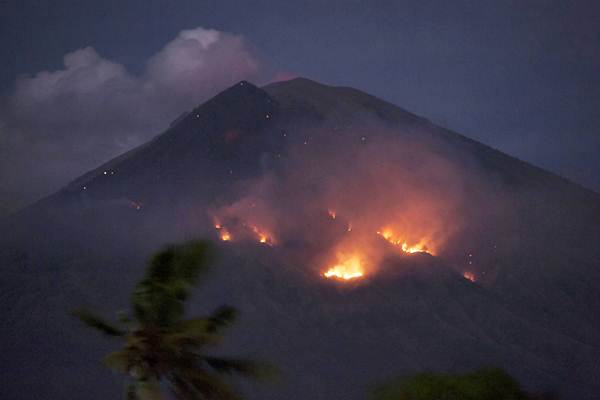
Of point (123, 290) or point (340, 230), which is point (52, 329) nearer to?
point (123, 290)

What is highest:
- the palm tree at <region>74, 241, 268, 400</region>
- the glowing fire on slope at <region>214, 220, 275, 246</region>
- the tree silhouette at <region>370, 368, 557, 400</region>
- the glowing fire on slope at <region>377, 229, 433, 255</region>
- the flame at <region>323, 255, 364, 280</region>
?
the glowing fire on slope at <region>377, 229, 433, 255</region>

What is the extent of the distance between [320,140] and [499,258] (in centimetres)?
3125

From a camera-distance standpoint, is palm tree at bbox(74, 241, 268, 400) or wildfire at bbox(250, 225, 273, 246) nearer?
palm tree at bbox(74, 241, 268, 400)

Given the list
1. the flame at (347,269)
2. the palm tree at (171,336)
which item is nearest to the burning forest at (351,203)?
the flame at (347,269)

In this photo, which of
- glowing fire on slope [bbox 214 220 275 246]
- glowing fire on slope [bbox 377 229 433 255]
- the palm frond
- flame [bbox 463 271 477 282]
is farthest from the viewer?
glowing fire on slope [bbox 377 229 433 255]

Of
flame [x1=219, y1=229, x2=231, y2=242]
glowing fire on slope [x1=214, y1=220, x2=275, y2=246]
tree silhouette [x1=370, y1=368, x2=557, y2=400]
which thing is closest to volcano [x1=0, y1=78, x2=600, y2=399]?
glowing fire on slope [x1=214, y1=220, x2=275, y2=246]

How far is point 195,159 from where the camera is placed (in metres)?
93.2

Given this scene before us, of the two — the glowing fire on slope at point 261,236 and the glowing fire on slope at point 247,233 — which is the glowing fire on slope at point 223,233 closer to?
the glowing fire on slope at point 247,233

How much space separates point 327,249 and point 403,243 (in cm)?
1162

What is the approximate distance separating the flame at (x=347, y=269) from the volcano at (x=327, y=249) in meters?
0.18

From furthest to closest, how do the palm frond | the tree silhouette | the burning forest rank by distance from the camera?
the burning forest < the palm frond < the tree silhouette

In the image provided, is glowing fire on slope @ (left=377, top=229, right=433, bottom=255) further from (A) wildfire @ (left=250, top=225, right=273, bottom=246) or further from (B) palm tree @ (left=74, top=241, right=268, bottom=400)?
(B) palm tree @ (left=74, top=241, right=268, bottom=400)

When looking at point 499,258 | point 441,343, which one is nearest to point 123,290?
point 441,343

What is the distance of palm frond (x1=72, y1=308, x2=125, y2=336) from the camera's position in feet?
35.6
